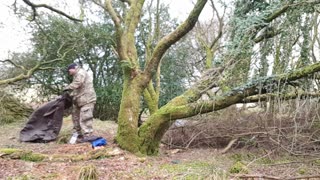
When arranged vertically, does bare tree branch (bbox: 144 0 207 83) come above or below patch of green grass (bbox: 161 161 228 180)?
above

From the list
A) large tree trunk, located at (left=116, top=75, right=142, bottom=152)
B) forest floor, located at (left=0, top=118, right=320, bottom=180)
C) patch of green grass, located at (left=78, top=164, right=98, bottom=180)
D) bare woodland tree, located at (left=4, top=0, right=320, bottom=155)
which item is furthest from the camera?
large tree trunk, located at (left=116, top=75, right=142, bottom=152)

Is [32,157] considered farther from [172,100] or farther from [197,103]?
Answer: [197,103]

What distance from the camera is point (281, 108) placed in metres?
5.15

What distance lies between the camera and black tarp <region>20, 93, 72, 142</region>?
7075 mm

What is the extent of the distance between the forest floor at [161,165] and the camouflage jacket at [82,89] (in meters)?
0.95

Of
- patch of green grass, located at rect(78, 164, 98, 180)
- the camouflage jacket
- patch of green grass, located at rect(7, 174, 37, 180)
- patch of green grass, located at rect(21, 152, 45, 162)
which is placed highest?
the camouflage jacket

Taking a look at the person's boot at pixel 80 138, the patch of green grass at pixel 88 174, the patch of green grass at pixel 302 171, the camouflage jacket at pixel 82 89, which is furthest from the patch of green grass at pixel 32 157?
the patch of green grass at pixel 302 171

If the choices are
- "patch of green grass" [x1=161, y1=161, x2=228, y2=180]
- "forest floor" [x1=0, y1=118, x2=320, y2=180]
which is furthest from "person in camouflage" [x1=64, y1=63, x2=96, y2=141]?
"patch of green grass" [x1=161, y1=161, x2=228, y2=180]

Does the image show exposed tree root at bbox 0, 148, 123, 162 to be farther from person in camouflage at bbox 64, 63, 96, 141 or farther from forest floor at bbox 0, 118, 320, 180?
person in camouflage at bbox 64, 63, 96, 141

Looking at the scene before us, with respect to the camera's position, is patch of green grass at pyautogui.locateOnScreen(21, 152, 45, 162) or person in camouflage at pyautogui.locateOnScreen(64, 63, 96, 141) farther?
person in camouflage at pyautogui.locateOnScreen(64, 63, 96, 141)

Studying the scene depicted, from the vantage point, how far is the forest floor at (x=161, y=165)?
4.63 meters

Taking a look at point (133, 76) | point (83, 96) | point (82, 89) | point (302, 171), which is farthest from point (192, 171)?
point (82, 89)

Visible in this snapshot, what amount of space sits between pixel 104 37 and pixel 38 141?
5075 millimetres

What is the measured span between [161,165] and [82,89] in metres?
2.37
